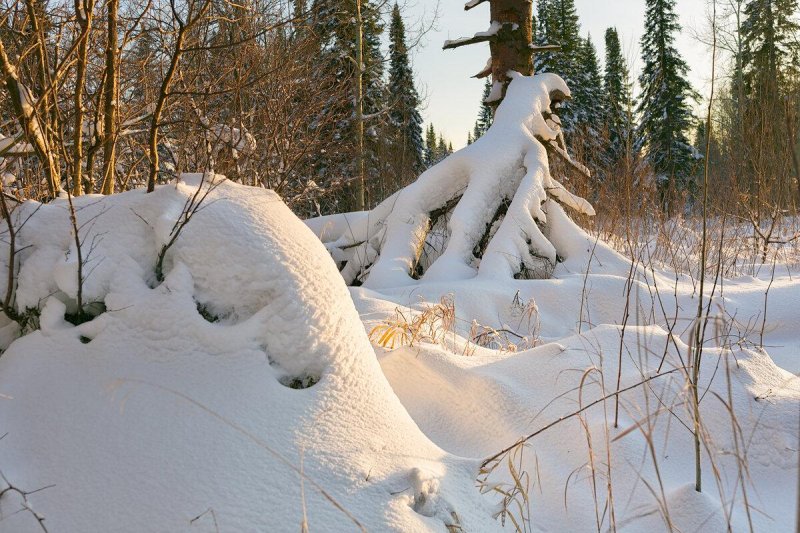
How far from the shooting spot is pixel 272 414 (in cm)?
108

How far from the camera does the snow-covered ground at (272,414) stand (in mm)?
931

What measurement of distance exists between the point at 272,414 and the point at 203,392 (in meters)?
0.15

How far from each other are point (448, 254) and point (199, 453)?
321cm

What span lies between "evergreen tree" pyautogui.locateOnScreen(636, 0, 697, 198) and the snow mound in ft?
81.9

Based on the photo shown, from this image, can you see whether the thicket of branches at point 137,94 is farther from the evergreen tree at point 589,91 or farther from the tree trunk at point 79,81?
the evergreen tree at point 589,91

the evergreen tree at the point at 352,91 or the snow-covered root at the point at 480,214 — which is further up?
the evergreen tree at the point at 352,91

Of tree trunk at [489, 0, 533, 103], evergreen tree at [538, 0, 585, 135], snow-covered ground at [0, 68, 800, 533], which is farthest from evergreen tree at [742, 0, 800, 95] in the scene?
snow-covered ground at [0, 68, 800, 533]

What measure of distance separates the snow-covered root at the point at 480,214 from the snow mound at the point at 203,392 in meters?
2.60

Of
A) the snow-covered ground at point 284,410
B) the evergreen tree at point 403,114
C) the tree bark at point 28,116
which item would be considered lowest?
the snow-covered ground at point 284,410

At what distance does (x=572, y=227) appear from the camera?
168 inches

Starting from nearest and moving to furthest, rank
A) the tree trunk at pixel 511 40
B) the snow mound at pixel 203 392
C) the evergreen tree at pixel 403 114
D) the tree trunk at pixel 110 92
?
the snow mound at pixel 203 392
the tree trunk at pixel 110 92
the tree trunk at pixel 511 40
the evergreen tree at pixel 403 114

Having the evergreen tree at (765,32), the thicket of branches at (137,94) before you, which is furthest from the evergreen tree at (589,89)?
the thicket of branches at (137,94)

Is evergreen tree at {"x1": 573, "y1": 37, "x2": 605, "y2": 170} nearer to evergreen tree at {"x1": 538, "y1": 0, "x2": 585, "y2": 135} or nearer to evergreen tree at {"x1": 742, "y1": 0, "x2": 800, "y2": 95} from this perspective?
evergreen tree at {"x1": 538, "y1": 0, "x2": 585, "y2": 135}

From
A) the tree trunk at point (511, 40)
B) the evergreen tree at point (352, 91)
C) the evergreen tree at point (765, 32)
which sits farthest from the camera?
the evergreen tree at point (765, 32)
